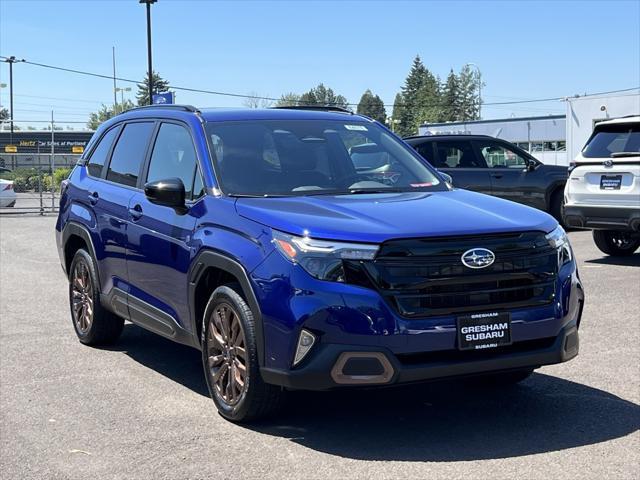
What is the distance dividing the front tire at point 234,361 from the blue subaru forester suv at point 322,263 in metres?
0.01

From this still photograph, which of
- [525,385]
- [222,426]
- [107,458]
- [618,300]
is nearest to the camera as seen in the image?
[107,458]

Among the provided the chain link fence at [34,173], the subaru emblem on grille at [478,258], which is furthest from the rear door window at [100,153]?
the chain link fence at [34,173]

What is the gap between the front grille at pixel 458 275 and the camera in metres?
4.49

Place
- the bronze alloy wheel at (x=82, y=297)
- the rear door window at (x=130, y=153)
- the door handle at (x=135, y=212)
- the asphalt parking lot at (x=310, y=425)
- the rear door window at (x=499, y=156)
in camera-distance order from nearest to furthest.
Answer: the asphalt parking lot at (x=310, y=425) → the door handle at (x=135, y=212) → the rear door window at (x=130, y=153) → the bronze alloy wheel at (x=82, y=297) → the rear door window at (x=499, y=156)

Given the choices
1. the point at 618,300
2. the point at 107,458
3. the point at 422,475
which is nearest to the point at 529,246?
the point at 422,475

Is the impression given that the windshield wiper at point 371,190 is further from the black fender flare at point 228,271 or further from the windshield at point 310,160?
the black fender flare at point 228,271

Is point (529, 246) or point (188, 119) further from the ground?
point (188, 119)

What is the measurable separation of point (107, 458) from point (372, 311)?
1.59 m

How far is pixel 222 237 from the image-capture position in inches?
201

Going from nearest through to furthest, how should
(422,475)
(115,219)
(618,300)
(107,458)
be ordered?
(422,475) → (107,458) → (115,219) → (618,300)

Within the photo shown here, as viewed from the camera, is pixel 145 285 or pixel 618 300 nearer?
pixel 145 285

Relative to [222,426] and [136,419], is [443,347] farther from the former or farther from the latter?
[136,419]

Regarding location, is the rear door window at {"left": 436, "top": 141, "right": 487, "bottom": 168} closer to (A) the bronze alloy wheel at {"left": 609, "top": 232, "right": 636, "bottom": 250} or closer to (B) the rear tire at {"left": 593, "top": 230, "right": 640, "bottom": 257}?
(B) the rear tire at {"left": 593, "top": 230, "right": 640, "bottom": 257}

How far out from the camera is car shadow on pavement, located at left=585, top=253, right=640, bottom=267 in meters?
12.4
